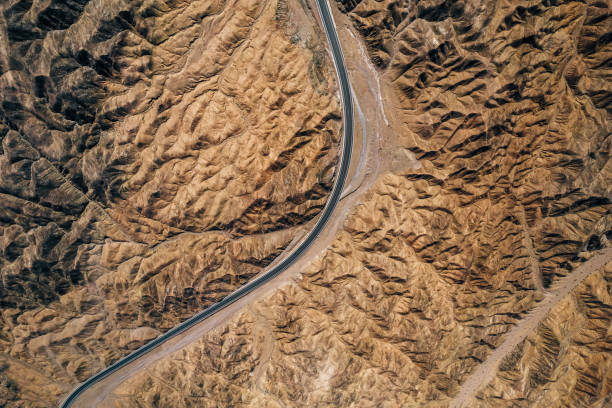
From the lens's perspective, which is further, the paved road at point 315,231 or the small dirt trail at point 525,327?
the small dirt trail at point 525,327

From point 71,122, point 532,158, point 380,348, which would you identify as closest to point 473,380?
point 380,348

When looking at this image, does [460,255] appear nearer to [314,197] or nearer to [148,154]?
[314,197]

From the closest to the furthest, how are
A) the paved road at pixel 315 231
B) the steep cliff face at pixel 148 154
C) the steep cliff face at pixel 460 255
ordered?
the steep cliff face at pixel 460 255, the steep cliff face at pixel 148 154, the paved road at pixel 315 231

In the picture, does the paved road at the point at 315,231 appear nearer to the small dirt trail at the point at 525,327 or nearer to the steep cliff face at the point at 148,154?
the steep cliff face at the point at 148,154

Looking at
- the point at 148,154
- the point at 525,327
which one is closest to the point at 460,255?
the point at 525,327

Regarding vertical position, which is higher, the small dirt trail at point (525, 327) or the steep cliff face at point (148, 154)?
the steep cliff face at point (148, 154)

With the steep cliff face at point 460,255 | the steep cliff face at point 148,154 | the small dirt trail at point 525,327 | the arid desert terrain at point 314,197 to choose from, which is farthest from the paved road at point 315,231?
the small dirt trail at point 525,327

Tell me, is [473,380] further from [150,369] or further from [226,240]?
[150,369]

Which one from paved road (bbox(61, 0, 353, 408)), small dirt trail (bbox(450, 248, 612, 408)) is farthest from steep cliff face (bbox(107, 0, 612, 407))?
paved road (bbox(61, 0, 353, 408))
